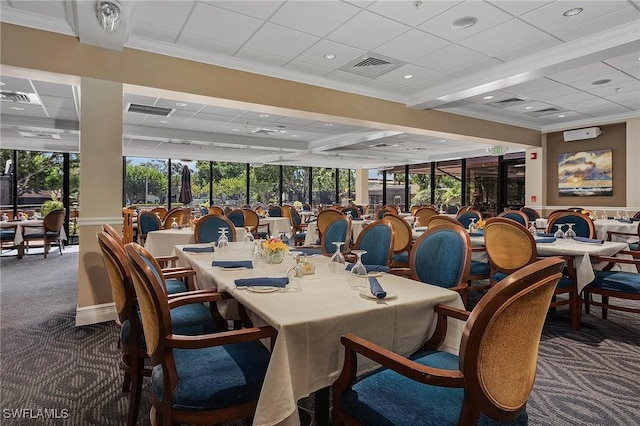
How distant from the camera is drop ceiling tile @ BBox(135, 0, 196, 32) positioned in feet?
11.8

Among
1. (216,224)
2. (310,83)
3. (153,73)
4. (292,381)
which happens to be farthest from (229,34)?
(292,381)

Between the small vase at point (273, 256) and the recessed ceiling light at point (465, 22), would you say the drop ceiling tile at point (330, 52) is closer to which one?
the recessed ceiling light at point (465, 22)

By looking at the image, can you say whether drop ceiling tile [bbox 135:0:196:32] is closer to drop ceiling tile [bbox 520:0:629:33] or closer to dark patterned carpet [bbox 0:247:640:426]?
dark patterned carpet [bbox 0:247:640:426]

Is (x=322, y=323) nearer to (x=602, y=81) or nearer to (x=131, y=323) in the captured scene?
(x=131, y=323)

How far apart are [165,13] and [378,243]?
3.07 metres

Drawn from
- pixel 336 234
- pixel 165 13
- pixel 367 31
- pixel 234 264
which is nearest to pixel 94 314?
pixel 234 264

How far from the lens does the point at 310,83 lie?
5645 millimetres

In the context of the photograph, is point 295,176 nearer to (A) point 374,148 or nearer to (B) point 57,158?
(A) point 374,148

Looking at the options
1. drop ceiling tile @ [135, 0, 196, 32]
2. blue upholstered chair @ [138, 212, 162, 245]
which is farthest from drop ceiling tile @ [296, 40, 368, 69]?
blue upholstered chair @ [138, 212, 162, 245]

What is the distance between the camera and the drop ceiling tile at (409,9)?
11.6 ft

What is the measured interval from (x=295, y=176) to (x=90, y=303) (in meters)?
12.9

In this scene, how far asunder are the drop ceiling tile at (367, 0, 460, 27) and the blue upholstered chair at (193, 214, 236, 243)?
270 centimetres

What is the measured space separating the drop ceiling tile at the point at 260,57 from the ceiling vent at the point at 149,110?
3.10 meters

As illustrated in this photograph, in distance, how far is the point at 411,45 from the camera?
14.7 feet
